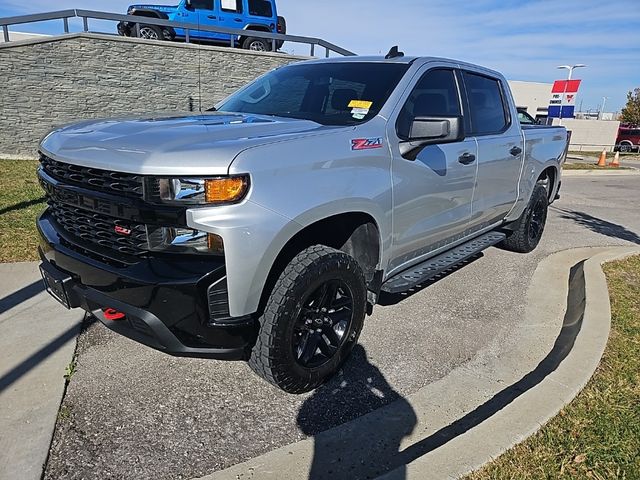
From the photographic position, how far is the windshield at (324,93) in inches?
126

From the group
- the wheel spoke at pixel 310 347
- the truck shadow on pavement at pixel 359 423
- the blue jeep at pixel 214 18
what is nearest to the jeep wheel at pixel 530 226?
the truck shadow on pavement at pixel 359 423

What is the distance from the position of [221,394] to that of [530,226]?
4452 mm

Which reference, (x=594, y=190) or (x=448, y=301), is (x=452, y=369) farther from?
(x=594, y=190)

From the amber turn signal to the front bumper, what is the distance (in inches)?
10.9

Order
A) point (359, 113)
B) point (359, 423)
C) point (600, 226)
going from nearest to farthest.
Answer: point (359, 423) → point (359, 113) → point (600, 226)

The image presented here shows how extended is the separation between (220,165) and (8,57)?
13.3 m

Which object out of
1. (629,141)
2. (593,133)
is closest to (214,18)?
(629,141)

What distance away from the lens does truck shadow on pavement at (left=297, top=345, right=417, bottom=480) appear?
2.27 m

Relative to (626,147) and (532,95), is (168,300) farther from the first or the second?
(532,95)

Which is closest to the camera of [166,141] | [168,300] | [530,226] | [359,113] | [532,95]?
[168,300]

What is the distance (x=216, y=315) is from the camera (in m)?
2.24

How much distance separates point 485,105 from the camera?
177 inches

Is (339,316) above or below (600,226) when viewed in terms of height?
above

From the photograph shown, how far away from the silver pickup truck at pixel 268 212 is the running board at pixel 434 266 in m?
0.02
